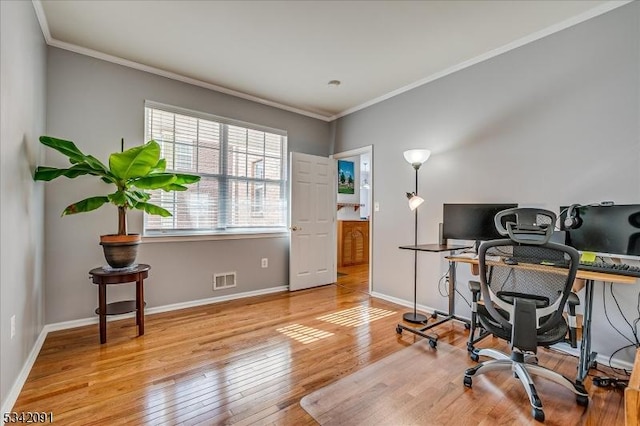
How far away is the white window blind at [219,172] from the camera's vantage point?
341 cm

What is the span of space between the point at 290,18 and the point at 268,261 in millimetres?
2929

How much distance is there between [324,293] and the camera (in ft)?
13.8

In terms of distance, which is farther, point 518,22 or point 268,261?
point 268,261

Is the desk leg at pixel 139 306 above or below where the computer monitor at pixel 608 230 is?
below

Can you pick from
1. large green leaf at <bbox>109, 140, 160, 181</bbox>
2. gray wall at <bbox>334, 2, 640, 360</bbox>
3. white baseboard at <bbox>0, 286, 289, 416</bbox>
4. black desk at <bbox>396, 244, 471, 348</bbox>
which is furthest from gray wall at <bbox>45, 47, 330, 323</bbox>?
black desk at <bbox>396, 244, 471, 348</bbox>

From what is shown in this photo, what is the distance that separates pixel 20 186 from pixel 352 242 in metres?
5.19

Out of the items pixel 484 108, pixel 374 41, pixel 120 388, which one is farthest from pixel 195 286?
pixel 484 108

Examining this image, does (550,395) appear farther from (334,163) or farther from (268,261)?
(334,163)

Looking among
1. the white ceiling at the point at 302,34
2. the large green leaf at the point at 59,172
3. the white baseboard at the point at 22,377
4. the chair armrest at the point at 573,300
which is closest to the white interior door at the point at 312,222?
the white ceiling at the point at 302,34

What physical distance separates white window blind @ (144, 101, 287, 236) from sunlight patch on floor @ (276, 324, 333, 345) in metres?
1.54

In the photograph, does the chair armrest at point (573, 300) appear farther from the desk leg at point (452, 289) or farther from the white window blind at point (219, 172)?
the white window blind at point (219, 172)

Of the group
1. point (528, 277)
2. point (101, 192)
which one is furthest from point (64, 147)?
Result: point (528, 277)

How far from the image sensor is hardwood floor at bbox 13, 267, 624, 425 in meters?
1.69

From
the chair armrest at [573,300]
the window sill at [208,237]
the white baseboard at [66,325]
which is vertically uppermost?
the window sill at [208,237]
